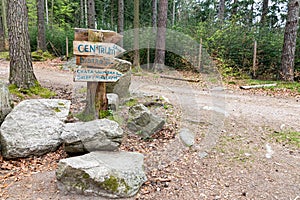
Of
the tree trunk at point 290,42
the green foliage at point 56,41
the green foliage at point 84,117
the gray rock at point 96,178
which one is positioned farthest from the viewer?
the green foliage at point 56,41

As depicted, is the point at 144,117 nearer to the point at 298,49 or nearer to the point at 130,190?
the point at 130,190

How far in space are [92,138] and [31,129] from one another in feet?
3.39

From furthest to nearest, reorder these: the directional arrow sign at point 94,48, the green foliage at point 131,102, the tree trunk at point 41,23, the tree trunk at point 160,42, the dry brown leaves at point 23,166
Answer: the tree trunk at point 41,23 → the tree trunk at point 160,42 → the green foliage at point 131,102 → the directional arrow sign at point 94,48 → the dry brown leaves at point 23,166

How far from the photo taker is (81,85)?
6.95 metres

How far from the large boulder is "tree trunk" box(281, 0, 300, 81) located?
337 inches

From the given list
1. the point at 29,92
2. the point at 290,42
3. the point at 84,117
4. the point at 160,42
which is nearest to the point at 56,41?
the point at 160,42

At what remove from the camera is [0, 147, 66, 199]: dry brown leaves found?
8.84 ft

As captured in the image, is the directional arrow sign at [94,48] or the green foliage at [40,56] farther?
the green foliage at [40,56]

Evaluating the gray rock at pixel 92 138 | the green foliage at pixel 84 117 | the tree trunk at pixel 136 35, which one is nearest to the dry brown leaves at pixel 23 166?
the gray rock at pixel 92 138

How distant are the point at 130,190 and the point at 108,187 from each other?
24 cm

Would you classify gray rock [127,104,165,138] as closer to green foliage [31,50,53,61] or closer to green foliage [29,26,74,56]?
green foliage [31,50,53,61]

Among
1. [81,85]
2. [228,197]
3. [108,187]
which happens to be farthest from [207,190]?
[81,85]

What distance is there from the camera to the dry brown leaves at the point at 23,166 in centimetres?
269

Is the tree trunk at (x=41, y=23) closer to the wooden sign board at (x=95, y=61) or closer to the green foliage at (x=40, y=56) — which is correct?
the green foliage at (x=40, y=56)
